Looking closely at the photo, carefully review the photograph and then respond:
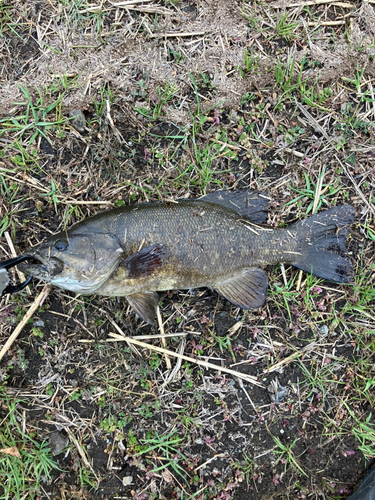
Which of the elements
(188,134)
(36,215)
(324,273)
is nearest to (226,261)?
(324,273)

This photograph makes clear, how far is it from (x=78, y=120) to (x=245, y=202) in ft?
6.23

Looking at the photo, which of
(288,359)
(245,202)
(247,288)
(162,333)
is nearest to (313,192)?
(245,202)

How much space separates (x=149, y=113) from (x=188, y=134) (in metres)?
0.46

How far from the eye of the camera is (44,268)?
107 inches

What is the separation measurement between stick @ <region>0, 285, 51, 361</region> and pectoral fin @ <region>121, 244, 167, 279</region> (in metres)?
0.96

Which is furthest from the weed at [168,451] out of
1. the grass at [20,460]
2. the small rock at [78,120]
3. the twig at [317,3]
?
the twig at [317,3]

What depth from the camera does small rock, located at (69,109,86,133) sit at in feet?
10.9

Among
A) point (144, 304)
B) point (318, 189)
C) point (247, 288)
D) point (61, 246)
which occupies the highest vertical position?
point (318, 189)

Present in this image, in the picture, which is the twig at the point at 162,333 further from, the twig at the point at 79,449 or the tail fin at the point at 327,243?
the tail fin at the point at 327,243

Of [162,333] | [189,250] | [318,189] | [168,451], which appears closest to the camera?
[189,250]

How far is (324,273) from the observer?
10.6 feet

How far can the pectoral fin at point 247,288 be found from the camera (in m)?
3.12

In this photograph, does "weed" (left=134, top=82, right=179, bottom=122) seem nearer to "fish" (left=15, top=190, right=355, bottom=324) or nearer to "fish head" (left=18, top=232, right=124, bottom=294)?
"fish" (left=15, top=190, right=355, bottom=324)

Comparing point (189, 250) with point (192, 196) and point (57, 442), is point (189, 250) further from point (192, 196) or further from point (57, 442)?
point (57, 442)
